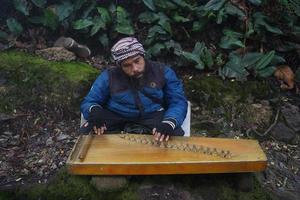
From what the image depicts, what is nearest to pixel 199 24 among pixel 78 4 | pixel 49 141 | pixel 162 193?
pixel 78 4

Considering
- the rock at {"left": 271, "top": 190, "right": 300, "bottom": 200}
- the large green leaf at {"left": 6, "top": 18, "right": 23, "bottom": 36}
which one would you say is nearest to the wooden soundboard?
the rock at {"left": 271, "top": 190, "right": 300, "bottom": 200}

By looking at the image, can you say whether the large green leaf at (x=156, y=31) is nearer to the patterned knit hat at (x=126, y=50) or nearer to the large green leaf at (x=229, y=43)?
the large green leaf at (x=229, y=43)

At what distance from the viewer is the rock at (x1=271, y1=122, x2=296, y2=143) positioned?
5.64 metres

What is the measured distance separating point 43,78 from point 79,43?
1.06m

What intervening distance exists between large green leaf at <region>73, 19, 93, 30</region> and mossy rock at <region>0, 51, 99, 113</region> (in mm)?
585

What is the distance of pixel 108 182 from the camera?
13.3ft

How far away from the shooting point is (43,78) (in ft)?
19.8

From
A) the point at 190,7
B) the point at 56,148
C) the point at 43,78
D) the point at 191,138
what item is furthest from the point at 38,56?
the point at 191,138

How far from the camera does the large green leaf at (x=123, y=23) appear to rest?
6.55 m

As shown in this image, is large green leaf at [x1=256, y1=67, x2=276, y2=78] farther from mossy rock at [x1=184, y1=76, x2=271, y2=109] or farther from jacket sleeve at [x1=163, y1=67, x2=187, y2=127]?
jacket sleeve at [x1=163, y1=67, x2=187, y2=127]

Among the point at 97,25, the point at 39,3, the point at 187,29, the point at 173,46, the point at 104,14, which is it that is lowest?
the point at 173,46

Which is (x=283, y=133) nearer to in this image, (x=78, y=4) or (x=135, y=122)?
(x=135, y=122)

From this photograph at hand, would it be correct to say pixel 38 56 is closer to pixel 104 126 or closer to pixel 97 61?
pixel 97 61

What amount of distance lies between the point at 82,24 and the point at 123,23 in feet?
1.90
